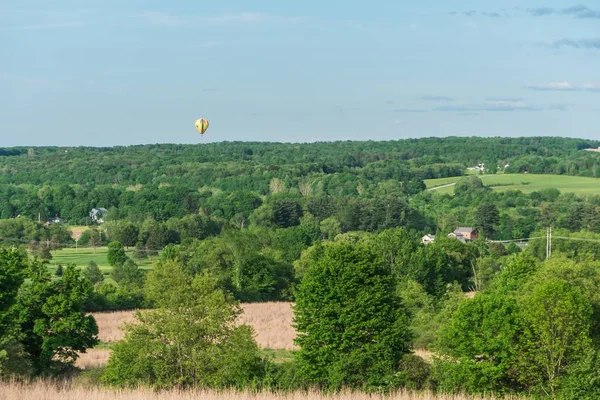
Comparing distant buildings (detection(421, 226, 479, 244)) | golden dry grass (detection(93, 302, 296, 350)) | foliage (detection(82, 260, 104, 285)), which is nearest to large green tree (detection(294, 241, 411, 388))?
Answer: golden dry grass (detection(93, 302, 296, 350))

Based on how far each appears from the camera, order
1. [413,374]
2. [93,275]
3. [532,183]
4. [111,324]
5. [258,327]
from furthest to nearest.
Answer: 1. [532,183]
2. [93,275]
3. [258,327]
4. [111,324]
5. [413,374]

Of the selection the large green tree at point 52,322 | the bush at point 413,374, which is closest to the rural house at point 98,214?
the large green tree at point 52,322

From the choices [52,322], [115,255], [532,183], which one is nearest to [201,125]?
[115,255]

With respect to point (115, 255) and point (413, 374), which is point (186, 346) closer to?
point (413, 374)

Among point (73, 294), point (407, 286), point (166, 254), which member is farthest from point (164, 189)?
point (73, 294)

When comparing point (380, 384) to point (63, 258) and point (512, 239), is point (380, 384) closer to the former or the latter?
point (63, 258)

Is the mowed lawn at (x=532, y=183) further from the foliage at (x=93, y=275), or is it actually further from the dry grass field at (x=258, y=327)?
the dry grass field at (x=258, y=327)

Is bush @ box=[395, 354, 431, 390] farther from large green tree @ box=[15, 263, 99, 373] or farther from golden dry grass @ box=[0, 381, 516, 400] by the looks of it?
large green tree @ box=[15, 263, 99, 373]
